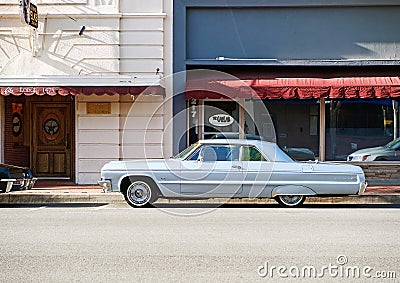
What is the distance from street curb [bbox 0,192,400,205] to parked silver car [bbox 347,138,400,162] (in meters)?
3.22

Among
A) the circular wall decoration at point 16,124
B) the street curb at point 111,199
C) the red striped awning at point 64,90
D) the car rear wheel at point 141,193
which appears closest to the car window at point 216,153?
the car rear wheel at point 141,193

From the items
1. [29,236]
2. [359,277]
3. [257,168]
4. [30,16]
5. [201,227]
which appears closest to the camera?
[359,277]

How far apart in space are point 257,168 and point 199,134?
17.1 feet

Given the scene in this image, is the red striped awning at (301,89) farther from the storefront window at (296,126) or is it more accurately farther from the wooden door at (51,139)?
the wooden door at (51,139)

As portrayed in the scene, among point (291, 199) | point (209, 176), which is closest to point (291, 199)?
point (291, 199)

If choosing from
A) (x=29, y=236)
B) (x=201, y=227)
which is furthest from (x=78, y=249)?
(x=201, y=227)

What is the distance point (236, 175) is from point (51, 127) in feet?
26.7

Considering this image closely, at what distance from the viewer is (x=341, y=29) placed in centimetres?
1798

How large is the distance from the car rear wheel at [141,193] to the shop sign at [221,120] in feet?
16.9

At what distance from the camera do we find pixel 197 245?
8844 mm

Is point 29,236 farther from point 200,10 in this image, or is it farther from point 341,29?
point 341,29

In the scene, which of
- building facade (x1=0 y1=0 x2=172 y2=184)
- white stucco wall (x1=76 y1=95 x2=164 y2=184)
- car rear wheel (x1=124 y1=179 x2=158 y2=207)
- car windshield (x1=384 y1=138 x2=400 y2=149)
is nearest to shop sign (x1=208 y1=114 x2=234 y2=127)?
building facade (x1=0 y1=0 x2=172 y2=184)

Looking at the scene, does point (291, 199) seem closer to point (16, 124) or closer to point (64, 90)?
point (64, 90)

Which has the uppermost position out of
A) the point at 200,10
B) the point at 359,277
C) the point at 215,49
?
the point at 200,10
